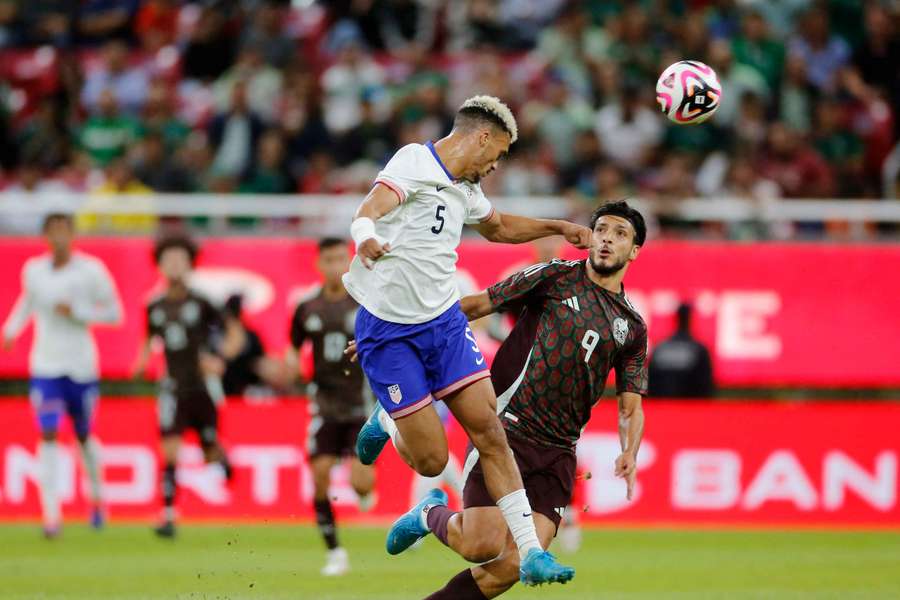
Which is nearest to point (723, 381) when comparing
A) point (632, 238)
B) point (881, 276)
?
point (881, 276)

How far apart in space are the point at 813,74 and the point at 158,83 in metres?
7.94

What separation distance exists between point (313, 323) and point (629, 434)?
4.76 meters

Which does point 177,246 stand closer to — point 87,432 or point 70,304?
point 70,304

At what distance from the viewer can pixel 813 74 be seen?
60.9 ft

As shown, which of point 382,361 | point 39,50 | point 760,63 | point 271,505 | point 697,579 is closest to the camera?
point 382,361

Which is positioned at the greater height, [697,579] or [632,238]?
[632,238]

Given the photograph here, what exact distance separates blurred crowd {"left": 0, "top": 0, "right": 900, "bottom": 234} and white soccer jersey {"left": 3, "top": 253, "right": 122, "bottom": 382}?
2783mm

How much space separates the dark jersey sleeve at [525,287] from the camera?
8562mm

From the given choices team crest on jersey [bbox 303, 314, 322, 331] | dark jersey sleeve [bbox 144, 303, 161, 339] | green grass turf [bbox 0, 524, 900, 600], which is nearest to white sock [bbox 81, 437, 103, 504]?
green grass turf [bbox 0, 524, 900, 600]

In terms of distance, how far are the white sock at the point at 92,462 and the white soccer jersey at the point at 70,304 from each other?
2.04 feet

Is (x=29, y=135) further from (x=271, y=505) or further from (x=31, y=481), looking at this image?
(x=271, y=505)

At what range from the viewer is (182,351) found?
14.6 m

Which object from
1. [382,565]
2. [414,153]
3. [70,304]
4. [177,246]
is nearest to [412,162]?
[414,153]

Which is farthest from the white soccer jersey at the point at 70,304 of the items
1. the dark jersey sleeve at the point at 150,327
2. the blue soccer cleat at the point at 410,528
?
the blue soccer cleat at the point at 410,528
